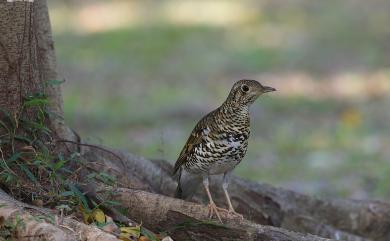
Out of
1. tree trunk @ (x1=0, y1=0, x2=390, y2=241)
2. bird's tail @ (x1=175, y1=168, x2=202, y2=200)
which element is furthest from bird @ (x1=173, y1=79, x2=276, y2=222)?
bird's tail @ (x1=175, y1=168, x2=202, y2=200)

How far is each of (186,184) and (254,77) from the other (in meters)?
8.29

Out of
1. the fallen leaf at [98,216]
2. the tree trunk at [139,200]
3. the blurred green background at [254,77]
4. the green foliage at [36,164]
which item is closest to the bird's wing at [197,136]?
the tree trunk at [139,200]

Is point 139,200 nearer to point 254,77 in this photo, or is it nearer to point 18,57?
point 18,57

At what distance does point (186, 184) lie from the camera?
705 centimetres

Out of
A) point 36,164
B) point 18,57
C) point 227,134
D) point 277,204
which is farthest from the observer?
point 277,204

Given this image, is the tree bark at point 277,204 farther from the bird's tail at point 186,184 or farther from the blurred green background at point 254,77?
the blurred green background at point 254,77

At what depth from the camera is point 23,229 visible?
487cm

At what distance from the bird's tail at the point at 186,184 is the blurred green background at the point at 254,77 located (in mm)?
1640

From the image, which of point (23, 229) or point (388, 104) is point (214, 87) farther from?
point (23, 229)

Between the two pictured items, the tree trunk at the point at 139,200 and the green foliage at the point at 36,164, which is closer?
the tree trunk at the point at 139,200

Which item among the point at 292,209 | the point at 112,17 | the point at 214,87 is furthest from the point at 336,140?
the point at 112,17

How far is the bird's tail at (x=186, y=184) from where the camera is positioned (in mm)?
7004

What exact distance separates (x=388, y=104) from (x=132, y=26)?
7.76m

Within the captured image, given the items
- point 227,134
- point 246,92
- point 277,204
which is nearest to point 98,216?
point 227,134
